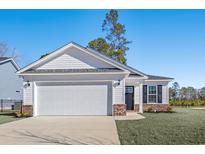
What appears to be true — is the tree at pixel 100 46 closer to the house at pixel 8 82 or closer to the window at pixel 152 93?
the house at pixel 8 82

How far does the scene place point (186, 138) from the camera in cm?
869

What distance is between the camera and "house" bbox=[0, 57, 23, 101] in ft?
101

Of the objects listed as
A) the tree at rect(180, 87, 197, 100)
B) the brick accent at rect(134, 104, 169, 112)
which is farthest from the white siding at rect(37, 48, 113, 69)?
the tree at rect(180, 87, 197, 100)

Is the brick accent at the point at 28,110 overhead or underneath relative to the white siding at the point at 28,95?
underneath

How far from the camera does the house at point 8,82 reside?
101 feet

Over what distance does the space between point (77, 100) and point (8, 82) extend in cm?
1699

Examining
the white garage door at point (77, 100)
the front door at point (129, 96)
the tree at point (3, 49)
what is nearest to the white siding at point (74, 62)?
the white garage door at point (77, 100)

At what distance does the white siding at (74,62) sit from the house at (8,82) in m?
14.1

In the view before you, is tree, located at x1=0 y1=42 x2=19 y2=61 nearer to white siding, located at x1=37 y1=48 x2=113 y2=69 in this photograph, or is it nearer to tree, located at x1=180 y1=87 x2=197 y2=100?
white siding, located at x1=37 y1=48 x2=113 y2=69

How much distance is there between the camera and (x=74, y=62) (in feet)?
60.5

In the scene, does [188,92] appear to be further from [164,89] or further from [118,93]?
[118,93]

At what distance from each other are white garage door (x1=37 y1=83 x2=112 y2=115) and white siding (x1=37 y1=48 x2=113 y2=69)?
4.41 ft
